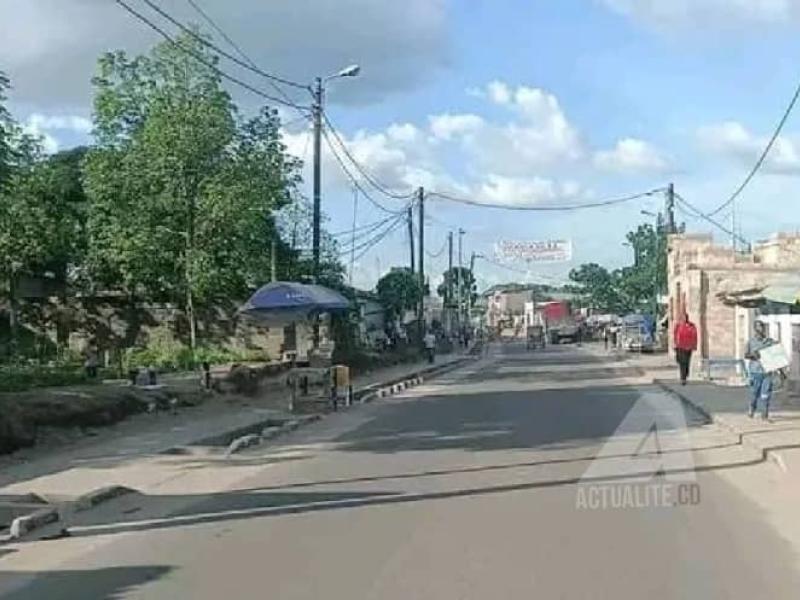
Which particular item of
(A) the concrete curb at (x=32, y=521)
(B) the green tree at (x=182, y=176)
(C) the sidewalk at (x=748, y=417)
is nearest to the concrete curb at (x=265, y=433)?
(A) the concrete curb at (x=32, y=521)

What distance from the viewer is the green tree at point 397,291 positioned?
75.2 meters

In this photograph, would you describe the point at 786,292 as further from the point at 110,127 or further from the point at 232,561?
the point at 110,127

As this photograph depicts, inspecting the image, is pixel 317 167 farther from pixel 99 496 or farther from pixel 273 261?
pixel 99 496

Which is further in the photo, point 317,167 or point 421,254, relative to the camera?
point 421,254

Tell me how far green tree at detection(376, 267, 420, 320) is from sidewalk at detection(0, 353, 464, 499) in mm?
45709

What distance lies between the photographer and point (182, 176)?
118 ft

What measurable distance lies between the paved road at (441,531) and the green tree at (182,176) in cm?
1579

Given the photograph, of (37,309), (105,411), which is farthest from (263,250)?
(105,411)

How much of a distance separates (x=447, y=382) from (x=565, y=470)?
88.1 feet

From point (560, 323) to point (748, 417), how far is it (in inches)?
3401

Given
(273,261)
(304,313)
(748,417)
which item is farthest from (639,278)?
(748,417)

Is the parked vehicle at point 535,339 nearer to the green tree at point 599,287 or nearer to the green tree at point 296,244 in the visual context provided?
Result: the green tree at point 599,287

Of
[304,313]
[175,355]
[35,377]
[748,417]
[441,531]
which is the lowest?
[441,531]

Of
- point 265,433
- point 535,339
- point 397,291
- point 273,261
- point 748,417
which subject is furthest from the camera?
point 535,339
